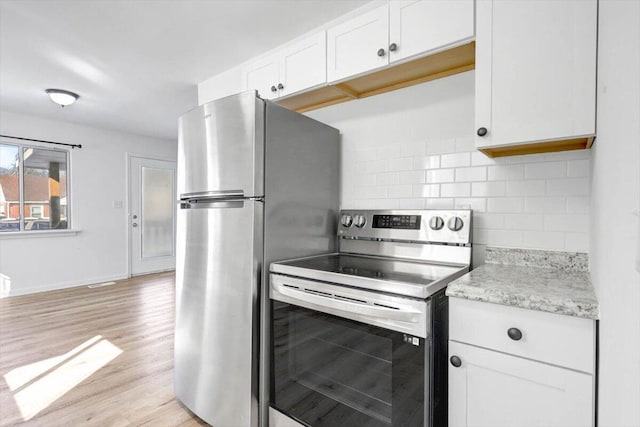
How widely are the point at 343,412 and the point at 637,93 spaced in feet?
4.44

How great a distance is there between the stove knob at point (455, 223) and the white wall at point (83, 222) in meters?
5.40

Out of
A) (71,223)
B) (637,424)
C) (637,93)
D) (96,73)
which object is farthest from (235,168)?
(71,223)

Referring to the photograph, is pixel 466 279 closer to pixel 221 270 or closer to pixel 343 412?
A: pixel 343 412

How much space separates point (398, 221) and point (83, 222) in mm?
5136

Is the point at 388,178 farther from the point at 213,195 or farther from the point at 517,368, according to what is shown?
the point at 517,368

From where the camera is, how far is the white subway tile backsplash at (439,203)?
177cm

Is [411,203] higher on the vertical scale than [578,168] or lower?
lower

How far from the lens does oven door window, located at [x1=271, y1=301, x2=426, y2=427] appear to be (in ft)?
3.80

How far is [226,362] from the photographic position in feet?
5.43

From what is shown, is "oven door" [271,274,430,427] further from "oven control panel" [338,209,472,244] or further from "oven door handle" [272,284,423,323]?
"oven control panel" [338,209,472,244]

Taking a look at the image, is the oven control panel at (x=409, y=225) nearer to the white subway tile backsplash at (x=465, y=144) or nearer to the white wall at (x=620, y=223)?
A: the white subway tile backsplash at (x=465, y=144)

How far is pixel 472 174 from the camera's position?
5.58 ft

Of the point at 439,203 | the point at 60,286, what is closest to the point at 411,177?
the point at 439,203

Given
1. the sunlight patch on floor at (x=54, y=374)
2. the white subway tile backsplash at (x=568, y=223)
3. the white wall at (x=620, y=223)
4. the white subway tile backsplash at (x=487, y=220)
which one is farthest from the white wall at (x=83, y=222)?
the white wall at (x=620, y=223)
